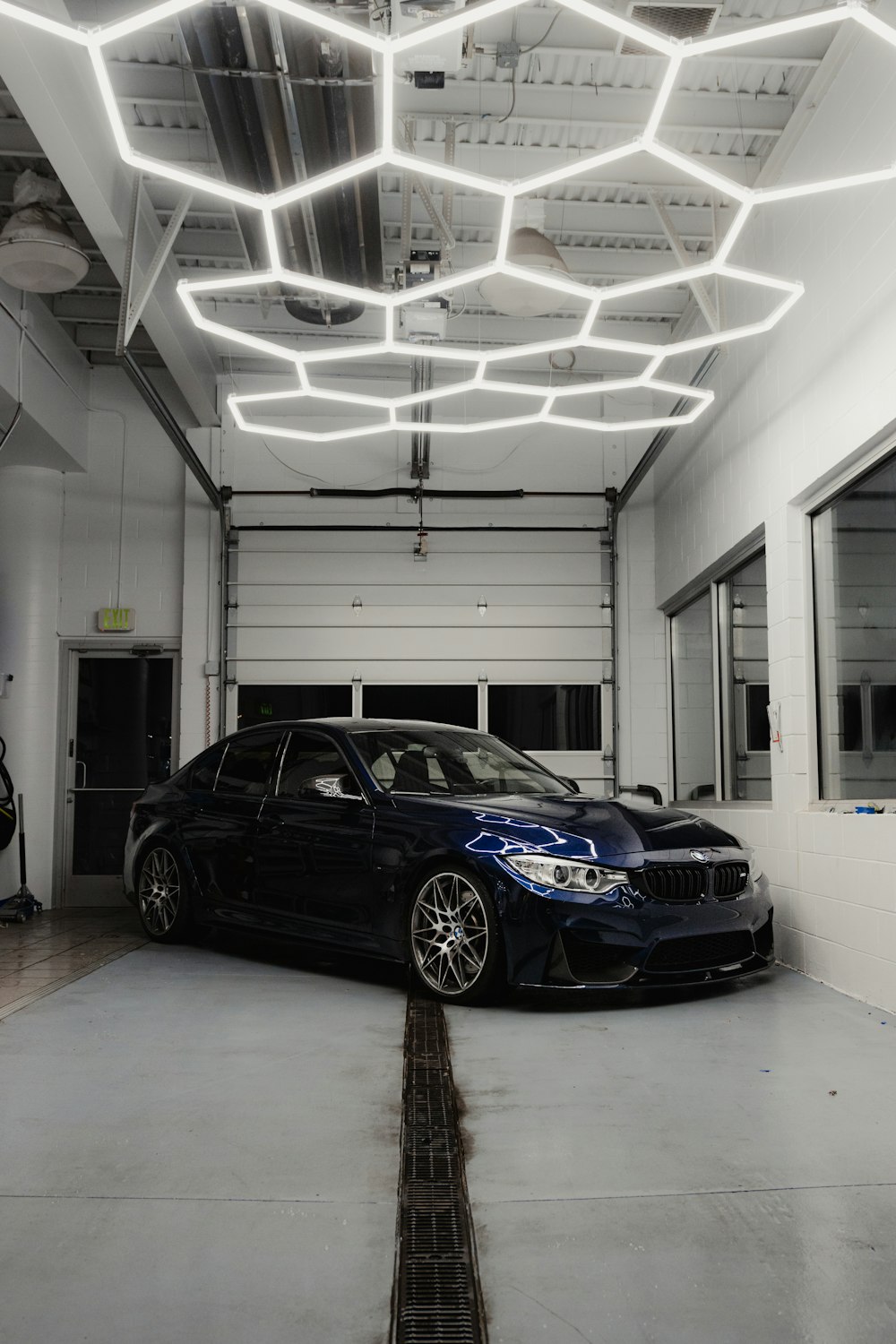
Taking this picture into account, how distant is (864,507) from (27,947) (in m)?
5.67

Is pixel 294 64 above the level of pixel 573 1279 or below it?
above

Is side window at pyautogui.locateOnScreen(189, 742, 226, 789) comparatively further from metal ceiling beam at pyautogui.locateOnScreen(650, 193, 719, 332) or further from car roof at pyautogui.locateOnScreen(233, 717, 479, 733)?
metal ceiling beam at pyautogui.locateOnScreen(650, 193, 719, 332)

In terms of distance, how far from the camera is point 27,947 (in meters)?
7.16

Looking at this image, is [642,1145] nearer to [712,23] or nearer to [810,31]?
[712,23]

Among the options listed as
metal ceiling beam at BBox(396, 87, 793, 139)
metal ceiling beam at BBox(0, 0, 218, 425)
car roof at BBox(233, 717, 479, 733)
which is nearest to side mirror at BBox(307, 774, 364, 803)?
car roof at BBox(233, 717, 479, 733)

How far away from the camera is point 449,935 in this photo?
16.0 ft

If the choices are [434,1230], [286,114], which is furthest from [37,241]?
[434,1230]

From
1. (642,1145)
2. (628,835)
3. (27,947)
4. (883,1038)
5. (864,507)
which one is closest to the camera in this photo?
(642,1145)

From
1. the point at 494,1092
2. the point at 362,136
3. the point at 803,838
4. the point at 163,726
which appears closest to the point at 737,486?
the point at 803,838

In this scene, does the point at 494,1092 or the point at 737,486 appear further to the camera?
the point at 737,486

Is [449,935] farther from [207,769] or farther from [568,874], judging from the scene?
[207,769]

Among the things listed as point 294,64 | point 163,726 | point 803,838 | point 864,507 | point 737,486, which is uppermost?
point 294,64

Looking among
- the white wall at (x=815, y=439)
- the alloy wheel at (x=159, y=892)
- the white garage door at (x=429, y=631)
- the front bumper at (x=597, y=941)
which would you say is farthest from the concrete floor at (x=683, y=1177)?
the white garage door at (x=429, y=631)

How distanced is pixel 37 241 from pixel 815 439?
4694 millimetres
